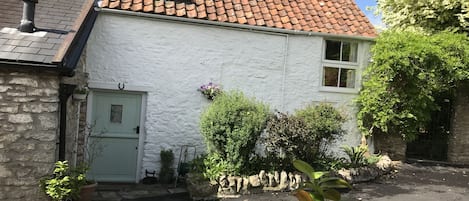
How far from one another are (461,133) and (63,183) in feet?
36.4

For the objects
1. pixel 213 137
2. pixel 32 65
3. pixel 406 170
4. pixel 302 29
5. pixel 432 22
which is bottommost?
pixel 406 170

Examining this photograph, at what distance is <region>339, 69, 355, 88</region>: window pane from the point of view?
10.7m

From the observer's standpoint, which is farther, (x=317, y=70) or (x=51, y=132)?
(x=317, y=70)

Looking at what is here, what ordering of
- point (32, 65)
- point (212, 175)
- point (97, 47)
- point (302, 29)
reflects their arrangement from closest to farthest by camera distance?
1. point (32, 65)
2. point (212, 175)
3. point (97, 47)
4. point (302, 29)

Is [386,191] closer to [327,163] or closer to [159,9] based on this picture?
[327,163]

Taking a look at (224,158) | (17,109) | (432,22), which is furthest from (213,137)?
(432,22)

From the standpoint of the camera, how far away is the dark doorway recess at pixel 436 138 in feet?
40.8

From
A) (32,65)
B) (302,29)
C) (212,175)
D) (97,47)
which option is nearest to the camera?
(32,65)

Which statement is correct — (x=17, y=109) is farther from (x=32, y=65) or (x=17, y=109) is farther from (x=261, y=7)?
(x=261, y=7)

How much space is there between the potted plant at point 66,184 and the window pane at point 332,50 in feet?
22.5

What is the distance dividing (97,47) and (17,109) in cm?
327

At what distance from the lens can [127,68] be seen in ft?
29.7

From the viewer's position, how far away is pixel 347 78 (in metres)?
10.8

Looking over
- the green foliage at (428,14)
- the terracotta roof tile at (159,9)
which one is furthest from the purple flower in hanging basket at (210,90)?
the green foliage at (428,14)
